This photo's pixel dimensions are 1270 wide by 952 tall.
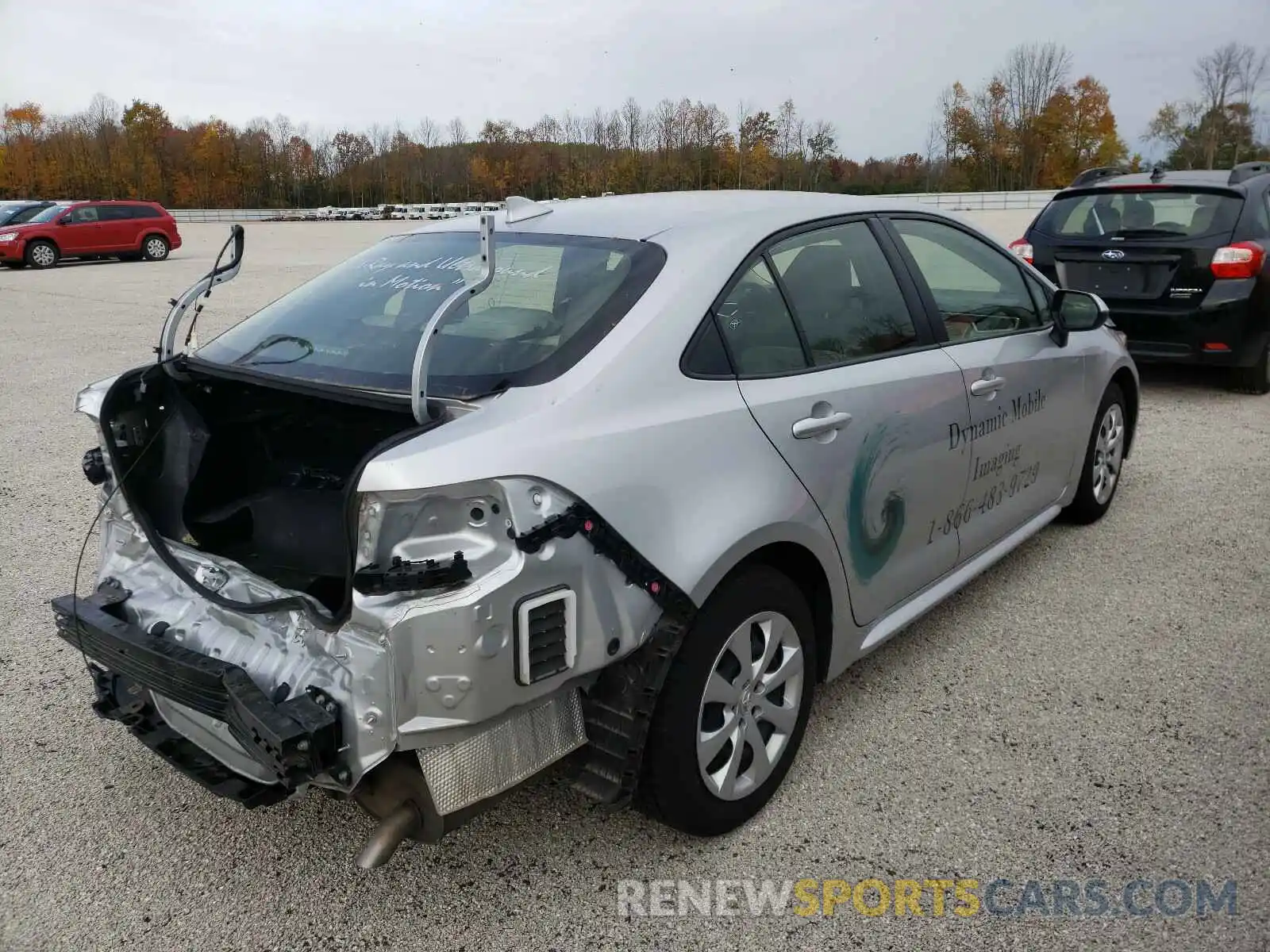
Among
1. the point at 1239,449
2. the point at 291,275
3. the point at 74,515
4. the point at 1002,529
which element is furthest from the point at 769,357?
the point at 291,275

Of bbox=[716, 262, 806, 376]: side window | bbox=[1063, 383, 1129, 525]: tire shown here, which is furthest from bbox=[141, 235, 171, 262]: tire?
bbox=[716, 262, 806, 376]: side window

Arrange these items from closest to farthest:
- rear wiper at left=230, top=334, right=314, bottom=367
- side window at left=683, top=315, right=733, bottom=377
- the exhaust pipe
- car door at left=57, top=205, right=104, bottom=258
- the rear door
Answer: the exhaust pipe, side window at left=683, top=315, right=733, bottom=377, rear wiper at left=230, top=334, right=314, bottom=367, the rear door, car door at left=57, top=205, right=104, bottom=258

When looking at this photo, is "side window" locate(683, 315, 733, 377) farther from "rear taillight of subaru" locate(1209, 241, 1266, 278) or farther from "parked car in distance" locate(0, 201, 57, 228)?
"parked car in distance" locate(0, 201, 57, 228)

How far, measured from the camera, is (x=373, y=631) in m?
2.02

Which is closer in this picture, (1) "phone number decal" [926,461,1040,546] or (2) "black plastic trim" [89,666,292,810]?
(2) "black plastic trim" [89,666,292,810]

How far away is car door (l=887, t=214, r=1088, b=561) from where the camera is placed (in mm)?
3502

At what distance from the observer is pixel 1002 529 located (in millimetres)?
3898

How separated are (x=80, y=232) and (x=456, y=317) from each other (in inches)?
950

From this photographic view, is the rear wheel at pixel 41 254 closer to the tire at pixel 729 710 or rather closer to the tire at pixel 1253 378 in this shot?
the tire at pixel 1253 378

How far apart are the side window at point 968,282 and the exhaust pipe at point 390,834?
7.93 feet

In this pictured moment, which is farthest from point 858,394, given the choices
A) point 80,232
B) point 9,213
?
point 9,213

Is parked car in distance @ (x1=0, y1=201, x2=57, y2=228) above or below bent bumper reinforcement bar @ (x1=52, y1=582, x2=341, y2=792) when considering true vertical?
above

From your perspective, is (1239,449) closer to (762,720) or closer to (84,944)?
(762,720)

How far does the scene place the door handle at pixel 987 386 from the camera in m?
3.46
